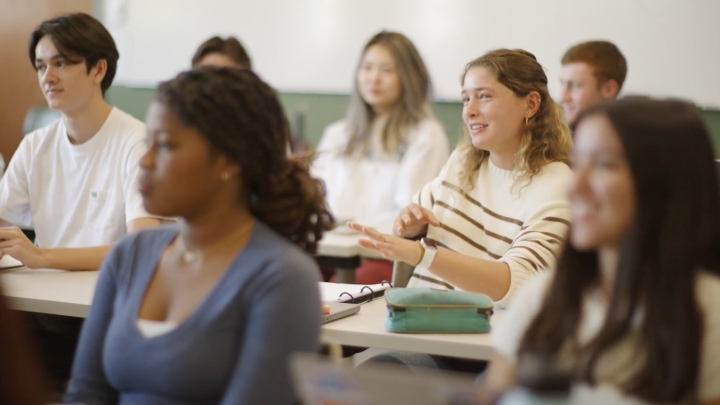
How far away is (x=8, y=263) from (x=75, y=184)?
33cm

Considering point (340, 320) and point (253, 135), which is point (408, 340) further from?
point (253, 135)

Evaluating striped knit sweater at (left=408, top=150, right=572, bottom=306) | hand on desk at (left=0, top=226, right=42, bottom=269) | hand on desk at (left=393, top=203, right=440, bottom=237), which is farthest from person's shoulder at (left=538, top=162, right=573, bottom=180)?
hand on desk at (left=0, top=226, right=42, bottom=269)

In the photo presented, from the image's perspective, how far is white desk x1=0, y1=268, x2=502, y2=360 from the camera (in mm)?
1984

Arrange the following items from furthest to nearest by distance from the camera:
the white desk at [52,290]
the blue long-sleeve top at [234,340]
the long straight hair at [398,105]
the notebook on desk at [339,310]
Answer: the long straight hair at [398,105] → the white desk at [52,290] → the notebook on desk at [339,310] → the blue long-sleeve top at [234,340]

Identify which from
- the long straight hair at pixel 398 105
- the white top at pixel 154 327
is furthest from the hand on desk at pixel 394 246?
the long straight hair at pixel 398 105

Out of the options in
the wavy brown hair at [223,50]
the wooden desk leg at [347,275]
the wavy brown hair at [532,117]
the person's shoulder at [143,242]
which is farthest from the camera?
the wavy brown hair at [223,50]

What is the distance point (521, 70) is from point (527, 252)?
0.55m

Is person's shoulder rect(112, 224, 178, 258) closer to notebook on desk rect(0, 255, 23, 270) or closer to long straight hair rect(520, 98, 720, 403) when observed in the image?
long straight hair rect(520, 98, 720, 403)

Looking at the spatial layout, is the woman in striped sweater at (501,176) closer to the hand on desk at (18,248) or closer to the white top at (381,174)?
the hand on desk at (18,248)

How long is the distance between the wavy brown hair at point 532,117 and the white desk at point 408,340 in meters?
0.65

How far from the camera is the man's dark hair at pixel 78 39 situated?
2.85m

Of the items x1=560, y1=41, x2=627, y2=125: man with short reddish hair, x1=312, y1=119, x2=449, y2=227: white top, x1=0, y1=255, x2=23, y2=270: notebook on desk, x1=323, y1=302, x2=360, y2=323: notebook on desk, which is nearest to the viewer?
x1=323, y1=302, x2=360, y2=323: notebook on desk

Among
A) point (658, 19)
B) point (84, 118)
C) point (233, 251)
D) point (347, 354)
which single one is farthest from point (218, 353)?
point (658, 19)

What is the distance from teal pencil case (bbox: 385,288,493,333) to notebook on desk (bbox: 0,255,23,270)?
1308 millimetres
